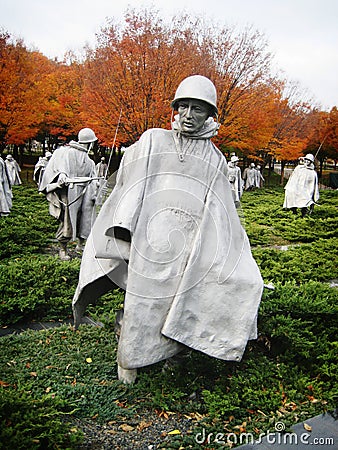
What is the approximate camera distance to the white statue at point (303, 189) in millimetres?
17750

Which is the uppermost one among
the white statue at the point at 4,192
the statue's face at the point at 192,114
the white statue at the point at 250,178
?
the statue's face at the point at 192,114

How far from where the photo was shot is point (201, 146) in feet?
12.7

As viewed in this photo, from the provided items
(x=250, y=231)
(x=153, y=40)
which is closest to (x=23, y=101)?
(x=153, y=40)

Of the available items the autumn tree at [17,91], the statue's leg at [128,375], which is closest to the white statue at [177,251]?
the statue's leg at [128,375]

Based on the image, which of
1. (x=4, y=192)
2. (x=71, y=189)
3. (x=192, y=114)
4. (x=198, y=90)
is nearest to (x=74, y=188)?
(x=71, y=189)

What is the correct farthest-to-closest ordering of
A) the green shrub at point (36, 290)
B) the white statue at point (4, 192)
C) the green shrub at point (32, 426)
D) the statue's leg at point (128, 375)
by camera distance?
the white statue at point (4, 192), the green shrub at point (36, 290), the statue's leg at point (128, 375), the green shrub at point (32, 426)

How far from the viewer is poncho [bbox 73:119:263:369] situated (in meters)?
3.65

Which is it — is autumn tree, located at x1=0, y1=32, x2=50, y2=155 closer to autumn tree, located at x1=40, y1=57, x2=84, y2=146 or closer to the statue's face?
autumn tree, located at x1=40, y1=57, x2=84, y2=146

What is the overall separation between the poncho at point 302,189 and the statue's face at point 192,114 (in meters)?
14.6

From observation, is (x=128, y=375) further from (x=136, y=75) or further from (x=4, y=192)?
(x=136, y=75)

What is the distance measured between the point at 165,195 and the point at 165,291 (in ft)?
2.35

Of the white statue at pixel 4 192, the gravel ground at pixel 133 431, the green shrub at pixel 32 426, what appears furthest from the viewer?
the white statue at pixel 4 192

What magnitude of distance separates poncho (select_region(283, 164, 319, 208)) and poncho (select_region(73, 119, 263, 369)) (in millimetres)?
14546

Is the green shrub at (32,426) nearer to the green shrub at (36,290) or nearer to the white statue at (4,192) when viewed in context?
the green shrub at (36,290)
